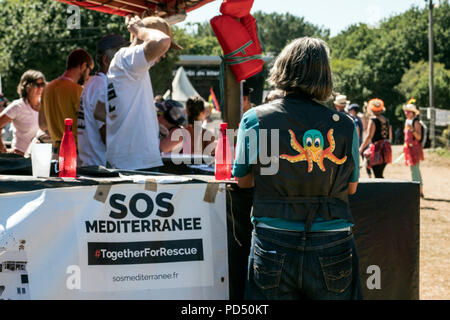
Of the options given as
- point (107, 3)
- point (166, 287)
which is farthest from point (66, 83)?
point (166, 287)

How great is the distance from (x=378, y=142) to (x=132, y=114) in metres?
6.91

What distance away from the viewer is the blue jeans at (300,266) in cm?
234

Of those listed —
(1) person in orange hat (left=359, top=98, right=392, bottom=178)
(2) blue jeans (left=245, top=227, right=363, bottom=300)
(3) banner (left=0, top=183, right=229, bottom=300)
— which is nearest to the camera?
(2) blue jeans (left=245, top=227, right=363, bottom=300)

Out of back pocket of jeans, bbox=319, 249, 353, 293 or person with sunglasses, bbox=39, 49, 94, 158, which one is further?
person with sunglasses, bbox=39, 49, 94, 158

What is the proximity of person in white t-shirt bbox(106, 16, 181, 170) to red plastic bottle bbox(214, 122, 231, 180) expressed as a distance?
596 mm

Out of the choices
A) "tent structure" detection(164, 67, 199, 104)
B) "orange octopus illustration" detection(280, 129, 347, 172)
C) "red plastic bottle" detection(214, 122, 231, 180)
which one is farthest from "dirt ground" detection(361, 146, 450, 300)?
"tent structure" detection(164, 67, 199, 104)

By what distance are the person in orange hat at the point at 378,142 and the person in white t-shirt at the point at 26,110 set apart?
557cm

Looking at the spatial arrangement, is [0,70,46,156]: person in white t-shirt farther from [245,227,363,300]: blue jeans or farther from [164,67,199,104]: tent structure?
[164,67,199,104]: tent structure

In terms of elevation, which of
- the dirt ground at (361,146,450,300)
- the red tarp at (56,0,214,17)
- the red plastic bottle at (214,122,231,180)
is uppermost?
the red tarp at (56,0,214,17)

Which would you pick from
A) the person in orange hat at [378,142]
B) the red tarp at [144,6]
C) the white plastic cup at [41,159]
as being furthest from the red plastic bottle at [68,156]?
the person in orange hat at [378,142]

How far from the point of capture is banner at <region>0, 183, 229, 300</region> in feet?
9.03

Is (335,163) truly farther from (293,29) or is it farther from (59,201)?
(293,29)

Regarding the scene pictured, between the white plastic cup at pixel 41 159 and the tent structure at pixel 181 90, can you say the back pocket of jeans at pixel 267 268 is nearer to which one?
the white plastic cup at pixel 41 159

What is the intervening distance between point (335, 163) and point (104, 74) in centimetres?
195
